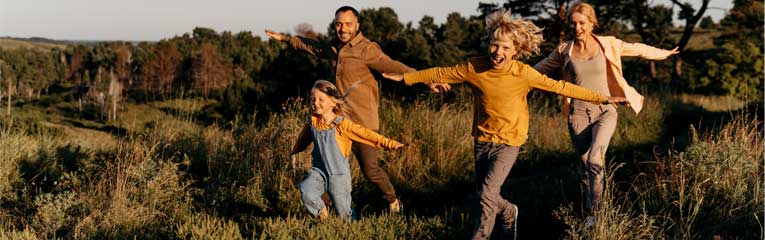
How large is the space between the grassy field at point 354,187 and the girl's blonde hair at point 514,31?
3.47 feet

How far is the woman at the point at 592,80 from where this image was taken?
450 centimetres

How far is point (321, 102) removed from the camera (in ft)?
13.6

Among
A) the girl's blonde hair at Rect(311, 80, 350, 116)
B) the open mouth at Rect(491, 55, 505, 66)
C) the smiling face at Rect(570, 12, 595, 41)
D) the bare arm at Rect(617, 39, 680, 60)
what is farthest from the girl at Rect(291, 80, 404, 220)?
the bare arm at Rect(617, 39, 680, 60)

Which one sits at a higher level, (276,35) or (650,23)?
(650,23)

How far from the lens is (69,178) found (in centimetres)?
536

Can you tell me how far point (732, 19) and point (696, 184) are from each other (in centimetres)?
3712

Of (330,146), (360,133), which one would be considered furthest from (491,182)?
(330,146)

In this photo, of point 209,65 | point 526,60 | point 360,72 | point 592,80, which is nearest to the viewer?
point 592,80

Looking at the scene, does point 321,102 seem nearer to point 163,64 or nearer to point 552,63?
point 552,63

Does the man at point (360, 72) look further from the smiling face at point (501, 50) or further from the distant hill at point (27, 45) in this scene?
the distant hill at point (27, 45)

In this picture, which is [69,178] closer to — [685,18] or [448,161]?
[448,161]

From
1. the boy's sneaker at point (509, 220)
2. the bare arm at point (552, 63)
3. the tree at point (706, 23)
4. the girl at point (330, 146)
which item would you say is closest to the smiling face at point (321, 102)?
the girl at point (330, 146)

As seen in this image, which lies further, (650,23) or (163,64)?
(163,64)

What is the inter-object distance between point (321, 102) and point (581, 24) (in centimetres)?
203
